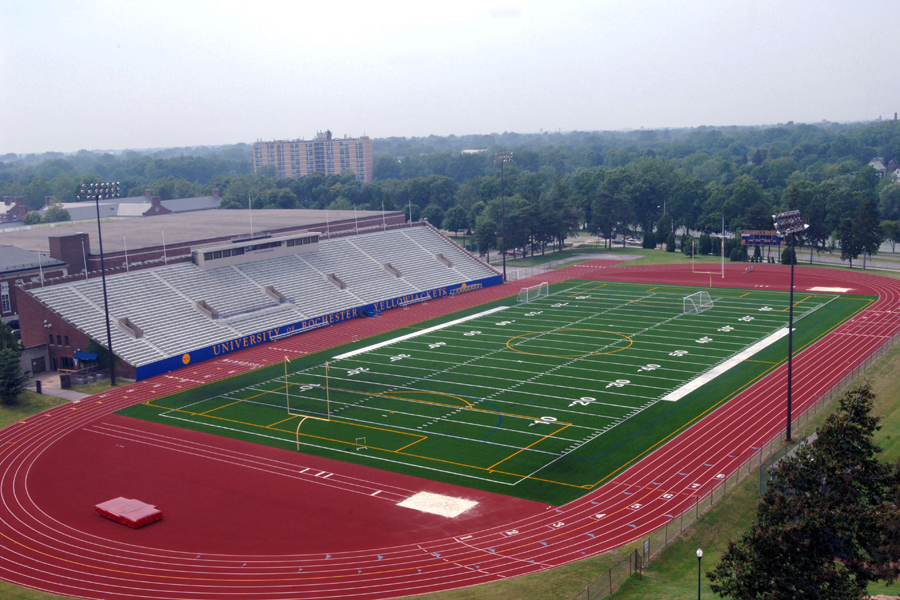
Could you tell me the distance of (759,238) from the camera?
79125 mm

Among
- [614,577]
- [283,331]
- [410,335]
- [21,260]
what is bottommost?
[614,577]

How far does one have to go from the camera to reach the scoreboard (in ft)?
259

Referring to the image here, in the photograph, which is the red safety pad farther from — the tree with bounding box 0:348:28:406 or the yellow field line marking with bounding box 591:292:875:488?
the tree with bounding box 0:348:28:406

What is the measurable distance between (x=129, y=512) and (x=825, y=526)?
67.3ft

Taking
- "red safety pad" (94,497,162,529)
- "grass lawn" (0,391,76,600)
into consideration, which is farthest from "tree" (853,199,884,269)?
"red safety pad" (94,497,162,529)

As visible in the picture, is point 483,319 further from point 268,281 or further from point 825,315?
point 825,315

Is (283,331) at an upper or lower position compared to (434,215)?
lower

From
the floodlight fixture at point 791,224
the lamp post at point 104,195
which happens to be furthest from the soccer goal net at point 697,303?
the lamp post at point 104,195

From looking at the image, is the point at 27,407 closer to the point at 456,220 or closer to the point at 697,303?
the point at 697,303

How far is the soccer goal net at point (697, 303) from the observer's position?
55781mm

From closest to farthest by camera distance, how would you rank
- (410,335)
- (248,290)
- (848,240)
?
1. (410,335)
2. (248,290)
3. (848,240)

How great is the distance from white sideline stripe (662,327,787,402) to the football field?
94 mm

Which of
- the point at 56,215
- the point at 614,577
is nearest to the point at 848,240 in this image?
the point at 614,577

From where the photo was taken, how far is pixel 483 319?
2200 inches
